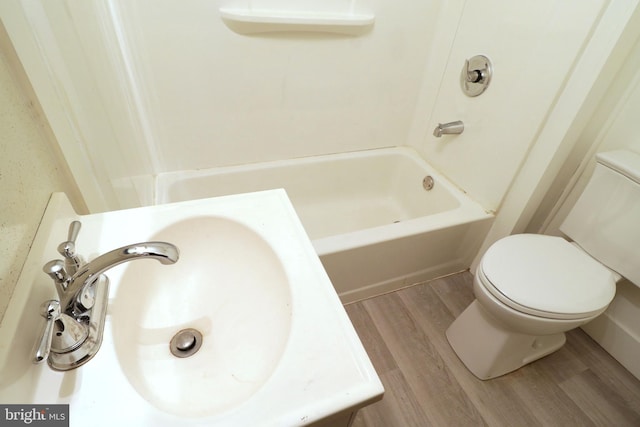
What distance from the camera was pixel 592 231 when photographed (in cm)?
113

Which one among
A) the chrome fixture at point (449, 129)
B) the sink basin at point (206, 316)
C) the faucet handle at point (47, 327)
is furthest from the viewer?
the chrome fixture at point (449, 129)

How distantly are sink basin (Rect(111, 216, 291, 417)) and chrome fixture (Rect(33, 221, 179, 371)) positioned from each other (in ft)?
0.13

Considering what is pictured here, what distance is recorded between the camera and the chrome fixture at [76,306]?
1.25ft

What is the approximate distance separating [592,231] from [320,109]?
1.22m

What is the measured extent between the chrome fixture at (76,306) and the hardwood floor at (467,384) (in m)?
0.94

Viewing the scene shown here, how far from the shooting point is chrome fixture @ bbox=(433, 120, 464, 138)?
1.46m

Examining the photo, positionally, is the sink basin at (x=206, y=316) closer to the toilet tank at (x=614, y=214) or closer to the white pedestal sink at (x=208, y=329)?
the white pedestal sink at (x=208, y=329)

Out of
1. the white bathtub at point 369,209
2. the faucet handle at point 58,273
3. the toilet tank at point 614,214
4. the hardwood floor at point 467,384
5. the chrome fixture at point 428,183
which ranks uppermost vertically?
the toilet tank at point 614,214

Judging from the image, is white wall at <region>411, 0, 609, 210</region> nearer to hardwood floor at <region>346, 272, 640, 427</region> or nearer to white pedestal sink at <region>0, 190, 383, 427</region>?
hardwood floor at <region>346, 272, 640, 427</region>

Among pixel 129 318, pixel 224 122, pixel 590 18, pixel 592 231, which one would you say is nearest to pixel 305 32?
pixel 224 122

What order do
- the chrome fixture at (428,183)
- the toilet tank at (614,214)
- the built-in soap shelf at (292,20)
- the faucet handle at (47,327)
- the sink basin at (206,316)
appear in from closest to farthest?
the faucet handle at (47,327)
the sink basin at (206,316)
the toilet tank at (614,214)
the built-in soap shelf at (292,20)
the chrome fixture at (428,183)

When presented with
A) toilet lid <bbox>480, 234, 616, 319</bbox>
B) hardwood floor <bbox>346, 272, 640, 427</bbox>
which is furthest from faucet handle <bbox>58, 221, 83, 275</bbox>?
toilet lid <bbox>480, 234, 616, 319</bbox>

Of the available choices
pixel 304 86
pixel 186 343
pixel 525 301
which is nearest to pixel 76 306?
pixel 186 343

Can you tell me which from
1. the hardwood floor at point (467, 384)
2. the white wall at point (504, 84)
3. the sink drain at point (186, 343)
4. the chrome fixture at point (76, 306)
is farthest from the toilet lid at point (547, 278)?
the chrome fixture at point (76, 306)
